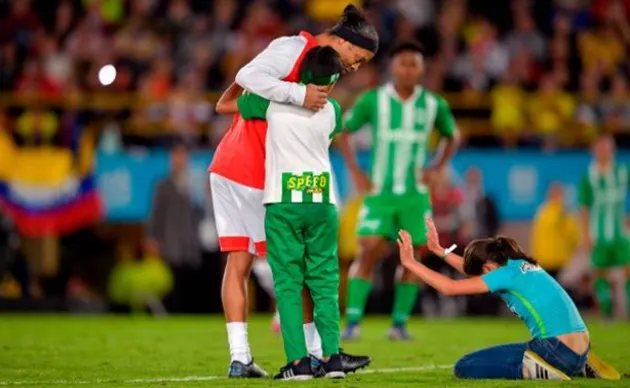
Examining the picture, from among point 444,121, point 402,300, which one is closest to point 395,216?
point 402,300

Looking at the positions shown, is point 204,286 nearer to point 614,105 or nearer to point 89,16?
point 89,16

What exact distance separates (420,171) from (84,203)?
24.4ft

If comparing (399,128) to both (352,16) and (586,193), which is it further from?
(586,193)

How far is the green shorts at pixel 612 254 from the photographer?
18.5 m

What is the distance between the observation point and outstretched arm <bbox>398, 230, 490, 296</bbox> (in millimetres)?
8977

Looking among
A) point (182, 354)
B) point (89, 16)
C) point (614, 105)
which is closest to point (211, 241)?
point (89, 16)

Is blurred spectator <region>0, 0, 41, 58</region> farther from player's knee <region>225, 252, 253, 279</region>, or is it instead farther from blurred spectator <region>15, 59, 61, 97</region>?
player's knee <region>225, 252, 253, 279</region>

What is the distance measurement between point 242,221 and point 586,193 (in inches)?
374

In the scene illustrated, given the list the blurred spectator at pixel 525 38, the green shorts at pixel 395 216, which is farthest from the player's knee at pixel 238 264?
the blurred spectator at pixel 525 38

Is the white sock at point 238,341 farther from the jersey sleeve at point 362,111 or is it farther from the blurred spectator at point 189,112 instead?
the blurred spectator at point 189,112

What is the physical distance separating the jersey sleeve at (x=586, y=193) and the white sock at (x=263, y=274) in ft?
12.6

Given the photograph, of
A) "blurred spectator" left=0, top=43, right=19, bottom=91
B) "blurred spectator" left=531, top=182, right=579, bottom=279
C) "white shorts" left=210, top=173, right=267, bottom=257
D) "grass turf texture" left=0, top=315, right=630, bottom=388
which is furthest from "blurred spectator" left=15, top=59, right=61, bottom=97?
"white shorts" left=210, top=173, right=267, bottom=257

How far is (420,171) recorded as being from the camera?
46.2 feet

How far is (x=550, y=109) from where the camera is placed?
22812mm
